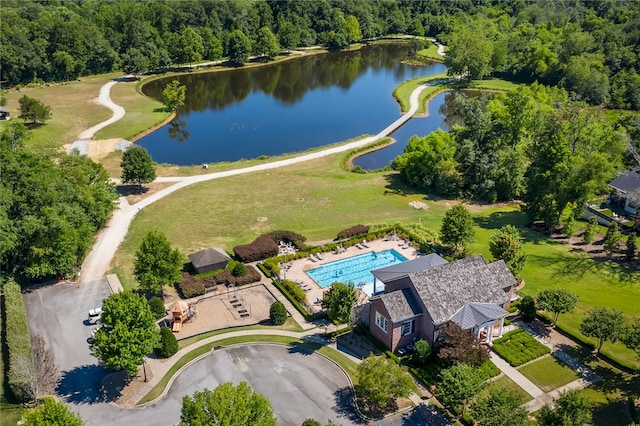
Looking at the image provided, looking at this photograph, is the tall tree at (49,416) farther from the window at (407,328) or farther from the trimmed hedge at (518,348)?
the trimmed hedge at (518,348)

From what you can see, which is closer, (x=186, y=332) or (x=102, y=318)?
(x=102, y=318)

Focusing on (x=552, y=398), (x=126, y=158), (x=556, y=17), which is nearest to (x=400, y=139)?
(x=126, y=158)

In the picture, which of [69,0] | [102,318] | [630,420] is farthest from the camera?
[69,0]

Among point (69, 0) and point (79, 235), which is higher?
point (69, 0)

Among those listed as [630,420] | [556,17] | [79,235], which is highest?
[556,17]

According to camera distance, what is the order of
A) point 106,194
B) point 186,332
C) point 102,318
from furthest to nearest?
point 106,194, point 186,332, point 102,318

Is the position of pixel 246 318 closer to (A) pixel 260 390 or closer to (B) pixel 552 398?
(A) pixel 260 390
